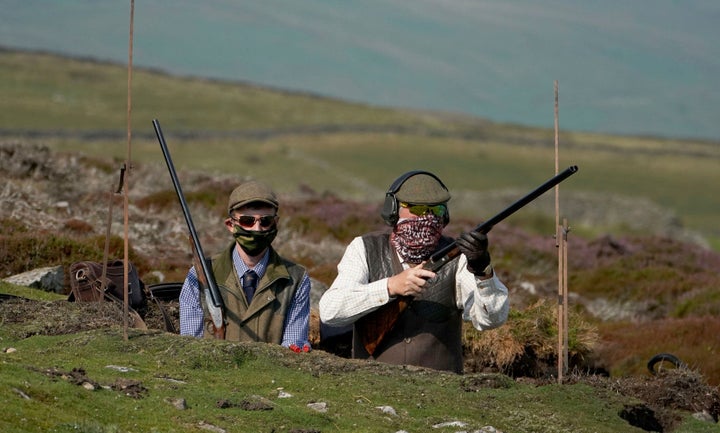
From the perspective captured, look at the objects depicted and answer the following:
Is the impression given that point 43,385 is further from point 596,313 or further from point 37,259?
point 596,313

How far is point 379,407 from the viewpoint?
9.59 m

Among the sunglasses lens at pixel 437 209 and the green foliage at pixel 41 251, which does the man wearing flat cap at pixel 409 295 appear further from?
the green foliage at pixel 41 251

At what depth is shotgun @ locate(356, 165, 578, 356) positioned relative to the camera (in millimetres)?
10086

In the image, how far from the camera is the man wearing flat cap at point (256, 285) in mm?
11133

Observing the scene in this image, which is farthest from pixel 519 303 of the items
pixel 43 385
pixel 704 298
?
pixel 43 385

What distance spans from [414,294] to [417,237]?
23.3 inches

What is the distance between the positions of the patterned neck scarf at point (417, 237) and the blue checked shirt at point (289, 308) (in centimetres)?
97

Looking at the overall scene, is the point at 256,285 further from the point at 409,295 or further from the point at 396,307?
the point at 409,295

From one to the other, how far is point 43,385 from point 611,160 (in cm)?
12737

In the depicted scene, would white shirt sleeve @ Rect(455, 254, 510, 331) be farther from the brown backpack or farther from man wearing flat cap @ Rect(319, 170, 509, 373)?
the brown backpack

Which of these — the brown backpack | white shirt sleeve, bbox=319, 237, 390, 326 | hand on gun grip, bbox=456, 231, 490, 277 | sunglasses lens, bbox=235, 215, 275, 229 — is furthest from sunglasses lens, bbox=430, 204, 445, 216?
the brown backpack

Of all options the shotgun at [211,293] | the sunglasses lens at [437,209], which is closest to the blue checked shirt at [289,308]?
the shotgun at [211,293]

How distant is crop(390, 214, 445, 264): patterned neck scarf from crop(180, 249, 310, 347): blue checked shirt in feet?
3.19

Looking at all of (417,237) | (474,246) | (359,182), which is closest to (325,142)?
(359,182)
